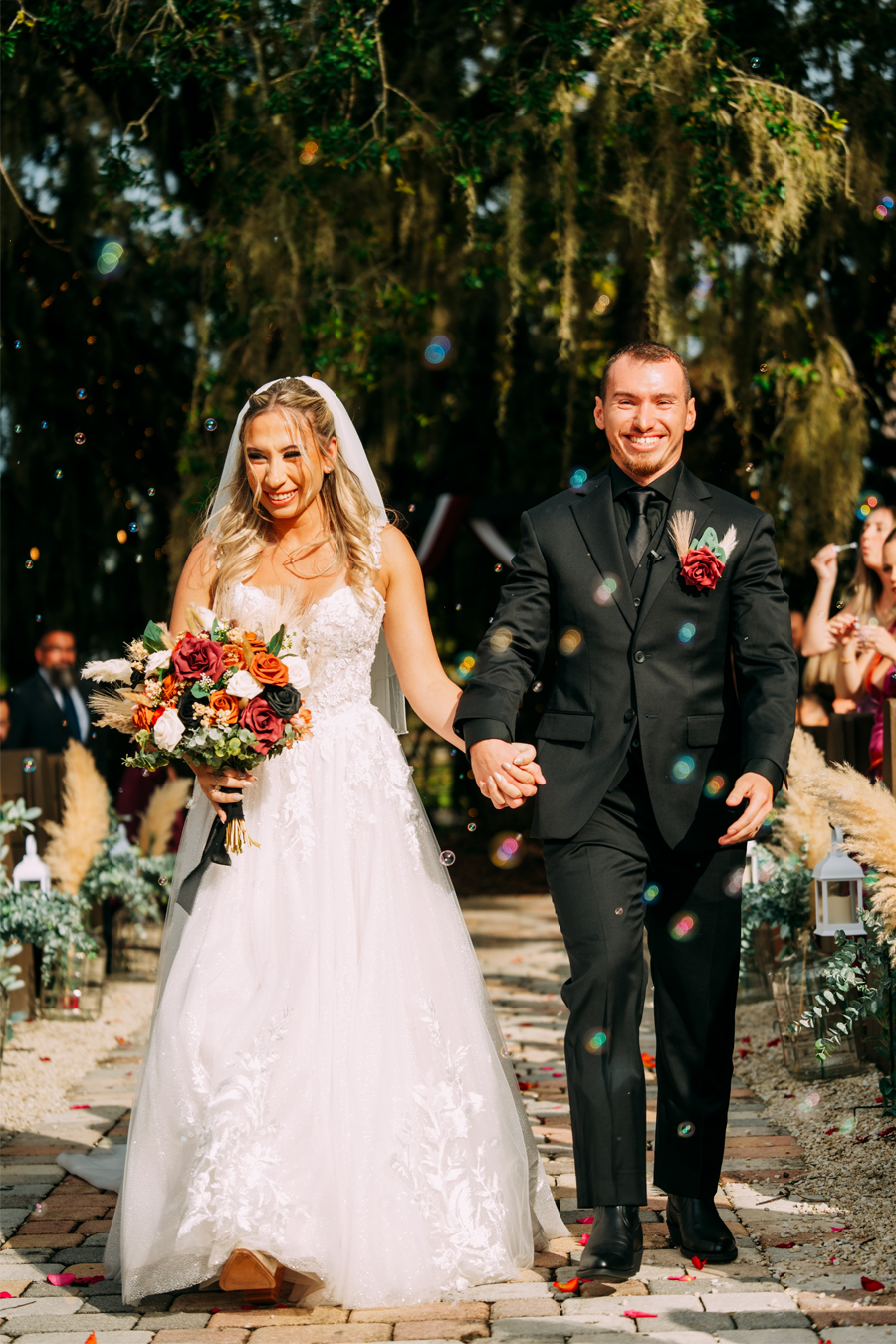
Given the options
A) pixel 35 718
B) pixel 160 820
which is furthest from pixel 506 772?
A: pixel 35 718

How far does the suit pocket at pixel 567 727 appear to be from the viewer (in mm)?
3754

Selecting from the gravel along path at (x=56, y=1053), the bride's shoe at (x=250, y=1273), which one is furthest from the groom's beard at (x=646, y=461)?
the gravel along path at (x=56, y=1053)

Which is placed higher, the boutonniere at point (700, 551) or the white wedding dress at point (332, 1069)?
the boutonniere at point (700, 551)

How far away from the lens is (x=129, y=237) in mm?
11273

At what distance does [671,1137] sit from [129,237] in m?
9.31

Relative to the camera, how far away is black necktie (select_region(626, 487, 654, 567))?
3.84m

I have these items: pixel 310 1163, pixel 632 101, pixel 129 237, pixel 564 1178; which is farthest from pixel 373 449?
pixel 310 1163

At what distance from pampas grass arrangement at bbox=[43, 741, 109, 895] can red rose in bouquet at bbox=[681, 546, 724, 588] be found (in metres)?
5.01

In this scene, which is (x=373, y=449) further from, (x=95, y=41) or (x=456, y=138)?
(x=95, y=41)

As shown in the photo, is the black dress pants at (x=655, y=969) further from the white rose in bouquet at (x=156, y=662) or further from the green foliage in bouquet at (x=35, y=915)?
the green foliage in bouquet at (x=35, y=915)

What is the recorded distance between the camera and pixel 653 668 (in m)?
3.72

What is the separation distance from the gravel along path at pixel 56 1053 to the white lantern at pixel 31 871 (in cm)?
70

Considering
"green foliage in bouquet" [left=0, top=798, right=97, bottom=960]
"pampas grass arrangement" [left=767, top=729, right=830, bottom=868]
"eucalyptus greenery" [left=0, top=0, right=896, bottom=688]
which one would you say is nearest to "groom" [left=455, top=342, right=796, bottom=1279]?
"pampas grass arrangement" [left=767, top=729, right=830, bottom=868]

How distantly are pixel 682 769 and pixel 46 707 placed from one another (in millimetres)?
6680
